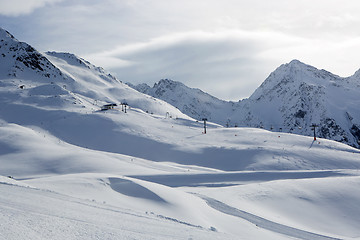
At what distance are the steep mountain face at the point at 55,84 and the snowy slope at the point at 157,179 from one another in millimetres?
1075

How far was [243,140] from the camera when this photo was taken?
63875 mm

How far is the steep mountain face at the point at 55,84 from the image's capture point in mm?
87000

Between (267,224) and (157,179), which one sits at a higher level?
(267,224)

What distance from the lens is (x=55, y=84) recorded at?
10269cm

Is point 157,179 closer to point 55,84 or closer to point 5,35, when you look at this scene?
point 55,84

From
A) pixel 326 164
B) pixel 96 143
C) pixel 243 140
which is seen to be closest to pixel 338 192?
pixel 326 164

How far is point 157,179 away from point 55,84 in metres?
79.8

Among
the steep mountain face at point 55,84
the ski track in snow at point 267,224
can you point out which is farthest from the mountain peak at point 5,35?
the ski track in snow at point 267,224

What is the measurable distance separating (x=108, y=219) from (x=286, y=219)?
45.4ft

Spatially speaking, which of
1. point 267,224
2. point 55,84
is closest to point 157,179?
point 267,224

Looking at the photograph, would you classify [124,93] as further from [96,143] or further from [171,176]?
[171,176]

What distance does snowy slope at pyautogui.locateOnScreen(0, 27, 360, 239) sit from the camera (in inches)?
415

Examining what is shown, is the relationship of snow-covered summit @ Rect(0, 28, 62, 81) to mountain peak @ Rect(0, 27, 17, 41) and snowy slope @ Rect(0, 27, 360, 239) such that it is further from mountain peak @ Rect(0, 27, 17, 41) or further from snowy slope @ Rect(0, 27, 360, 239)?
snowy slope @ Rect(0, 27, 360, 239)

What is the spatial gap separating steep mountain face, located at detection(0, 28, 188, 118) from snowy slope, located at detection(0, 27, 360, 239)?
1075 mm
